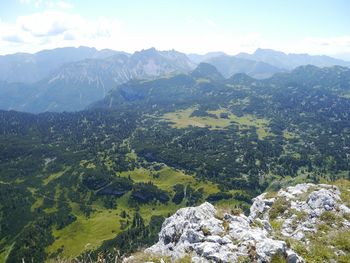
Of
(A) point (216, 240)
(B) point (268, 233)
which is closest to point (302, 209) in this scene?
(B) point (268, 233)

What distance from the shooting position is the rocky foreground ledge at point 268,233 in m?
30.8

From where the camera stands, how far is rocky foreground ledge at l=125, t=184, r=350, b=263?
30.8 m

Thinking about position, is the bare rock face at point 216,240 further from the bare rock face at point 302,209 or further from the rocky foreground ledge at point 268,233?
the bare rock face at point 302,209

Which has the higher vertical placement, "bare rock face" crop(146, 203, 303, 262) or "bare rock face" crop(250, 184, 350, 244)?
"bare rock face" crop(146, 203, 303, 262)

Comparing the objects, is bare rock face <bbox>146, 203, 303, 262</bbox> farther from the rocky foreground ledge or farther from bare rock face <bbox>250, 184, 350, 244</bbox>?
bare rock face <bbox>250, 184, 350, 244</bbox>

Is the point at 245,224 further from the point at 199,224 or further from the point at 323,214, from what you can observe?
the point at 323,214

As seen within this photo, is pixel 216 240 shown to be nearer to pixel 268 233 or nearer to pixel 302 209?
pixel 268 233

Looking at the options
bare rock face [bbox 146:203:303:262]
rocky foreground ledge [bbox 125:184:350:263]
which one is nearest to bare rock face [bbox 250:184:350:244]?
rocky foreground ledge [bbox 125:184:350:263]

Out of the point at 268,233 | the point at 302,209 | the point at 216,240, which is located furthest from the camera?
the point at 302,209

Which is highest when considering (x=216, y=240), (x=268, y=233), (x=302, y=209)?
(x=216, y=240)

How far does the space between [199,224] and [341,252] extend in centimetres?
1383

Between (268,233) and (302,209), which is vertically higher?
(268,233)

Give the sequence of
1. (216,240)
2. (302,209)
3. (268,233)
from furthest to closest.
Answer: (302,209)
(268,233)
(216,240)

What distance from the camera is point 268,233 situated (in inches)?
1438
